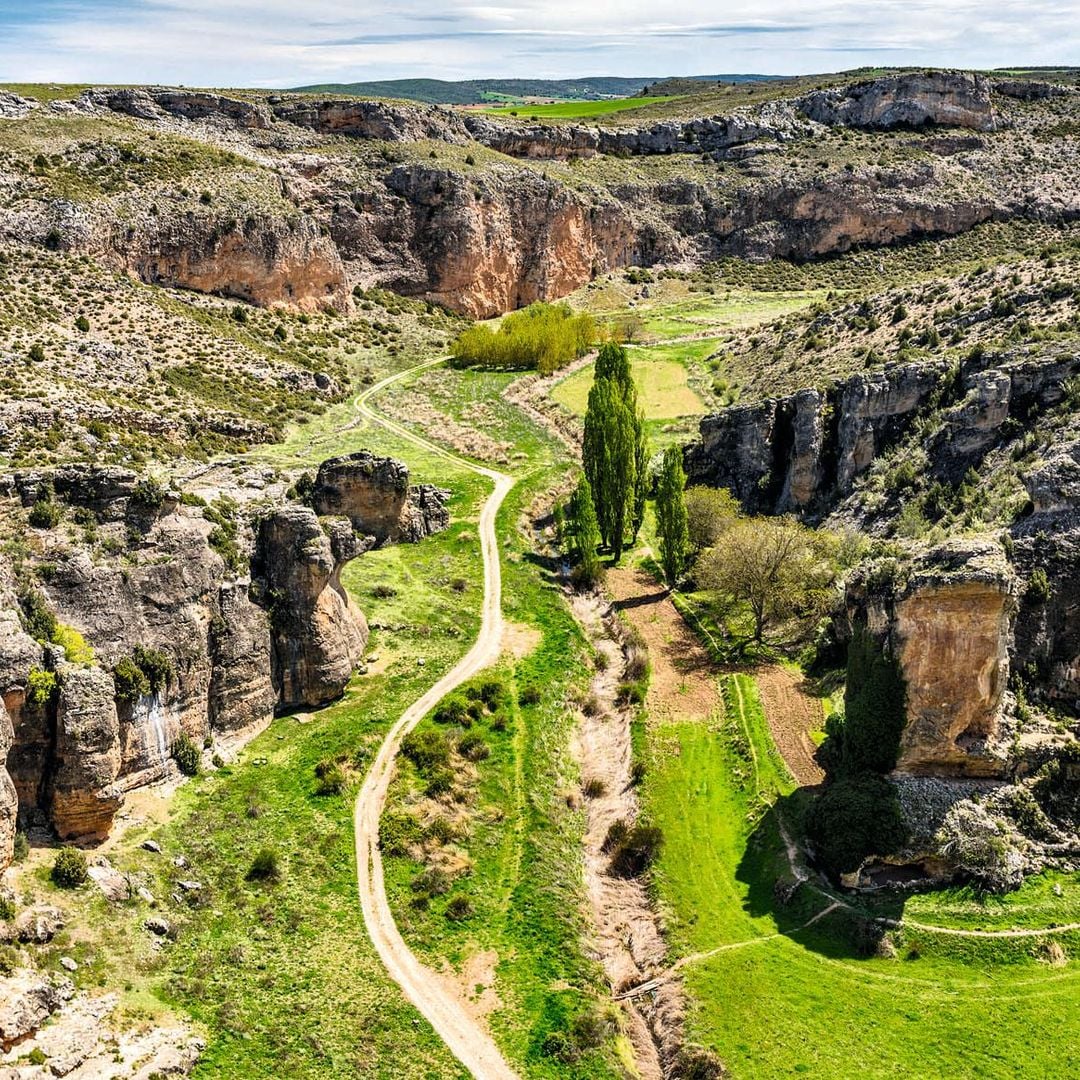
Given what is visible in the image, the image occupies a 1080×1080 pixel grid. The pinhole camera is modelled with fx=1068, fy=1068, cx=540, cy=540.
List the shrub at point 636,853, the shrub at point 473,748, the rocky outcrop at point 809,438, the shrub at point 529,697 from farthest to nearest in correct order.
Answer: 1. the rocky outcrop at point 809,438
2. the shrub at point 529,697
3. the shrub at point 473,748
4. the shrub at point 636,853

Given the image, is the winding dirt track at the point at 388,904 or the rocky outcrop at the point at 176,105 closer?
the winding dirt track at the point at 388,904

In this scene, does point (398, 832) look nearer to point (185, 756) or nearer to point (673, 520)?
point (185, 756)

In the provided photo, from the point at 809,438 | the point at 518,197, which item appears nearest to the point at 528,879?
the point at 809,438

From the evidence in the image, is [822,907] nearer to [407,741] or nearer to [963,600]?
[963,600]

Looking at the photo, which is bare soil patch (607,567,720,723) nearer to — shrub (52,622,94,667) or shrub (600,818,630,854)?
shrub (600,818,630,854)

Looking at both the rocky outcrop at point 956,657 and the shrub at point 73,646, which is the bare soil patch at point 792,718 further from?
the shrub at point 73,646

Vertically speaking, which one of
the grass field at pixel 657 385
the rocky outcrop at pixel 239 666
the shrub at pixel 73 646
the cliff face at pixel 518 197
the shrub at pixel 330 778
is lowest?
the shrub at pixel 330 778

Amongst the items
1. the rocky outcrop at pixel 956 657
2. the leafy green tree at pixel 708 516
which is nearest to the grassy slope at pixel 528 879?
the leafy green tree at pixel 708 516
